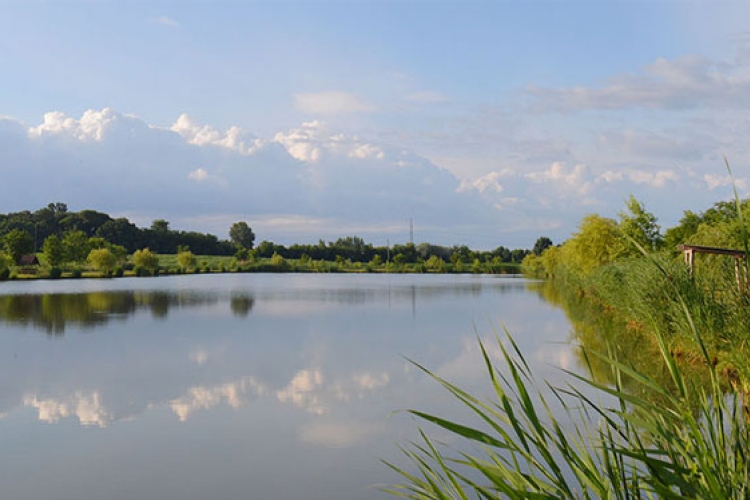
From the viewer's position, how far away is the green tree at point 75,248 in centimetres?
6112

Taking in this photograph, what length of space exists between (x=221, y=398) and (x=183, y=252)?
71.5 m

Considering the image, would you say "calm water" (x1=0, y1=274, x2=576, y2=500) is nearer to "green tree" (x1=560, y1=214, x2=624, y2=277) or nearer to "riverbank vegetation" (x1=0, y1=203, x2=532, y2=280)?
"green tree" (x1=560, y1=214, x2=624, y2=277)

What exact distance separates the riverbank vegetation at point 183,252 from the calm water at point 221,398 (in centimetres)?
4381

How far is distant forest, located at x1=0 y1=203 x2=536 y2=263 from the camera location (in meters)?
89.1

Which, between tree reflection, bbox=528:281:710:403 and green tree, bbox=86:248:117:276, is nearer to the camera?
tree reflection, bbox=528:281:710:403

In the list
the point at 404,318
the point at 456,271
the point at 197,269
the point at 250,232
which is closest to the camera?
the point at 404,318

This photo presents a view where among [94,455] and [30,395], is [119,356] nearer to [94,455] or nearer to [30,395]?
[30,395]

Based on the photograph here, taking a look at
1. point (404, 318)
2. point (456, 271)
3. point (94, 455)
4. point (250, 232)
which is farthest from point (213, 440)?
point (250, 232)

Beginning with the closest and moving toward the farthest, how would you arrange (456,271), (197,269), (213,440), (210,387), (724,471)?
(724,471) → (213,440) → (210,387) → (197,269) → (456,271)

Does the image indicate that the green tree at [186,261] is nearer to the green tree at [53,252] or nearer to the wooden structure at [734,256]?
the green tree at [53,252]

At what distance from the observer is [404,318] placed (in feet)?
71.4

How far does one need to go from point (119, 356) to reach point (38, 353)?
179 cm

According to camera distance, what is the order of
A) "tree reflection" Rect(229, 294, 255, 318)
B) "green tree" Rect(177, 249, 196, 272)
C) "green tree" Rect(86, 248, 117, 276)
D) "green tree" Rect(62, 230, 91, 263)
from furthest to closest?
"green tree" Rect(177, 249, 196, 272) → "green tree" Rect(62, 230, 91, 263) → "green tree" Rect(86, 248, 117, 276) → "tree reflection" Rect(229, 294, 255, 318)

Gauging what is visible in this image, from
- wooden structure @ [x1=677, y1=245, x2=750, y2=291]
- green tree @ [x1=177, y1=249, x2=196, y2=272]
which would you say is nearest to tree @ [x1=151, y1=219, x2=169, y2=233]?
green tree @ [x1=177, y1=249, x2=196, y2=272]
